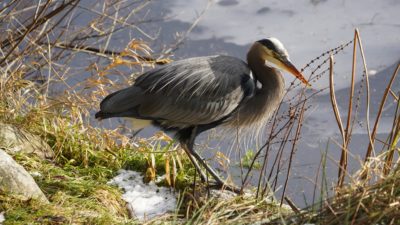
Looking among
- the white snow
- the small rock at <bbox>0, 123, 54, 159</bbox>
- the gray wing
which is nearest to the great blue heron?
the gray wing

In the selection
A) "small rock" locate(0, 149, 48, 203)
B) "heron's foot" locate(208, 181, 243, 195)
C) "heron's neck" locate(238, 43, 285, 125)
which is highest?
"heron's neck" locate(238, 43, 285, 125)

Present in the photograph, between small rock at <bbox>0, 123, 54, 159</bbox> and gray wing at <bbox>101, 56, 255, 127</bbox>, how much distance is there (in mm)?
519

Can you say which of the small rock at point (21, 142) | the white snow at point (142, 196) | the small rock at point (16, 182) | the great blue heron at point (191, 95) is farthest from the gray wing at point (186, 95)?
the small rock at point (16, 182)

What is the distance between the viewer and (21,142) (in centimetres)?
394

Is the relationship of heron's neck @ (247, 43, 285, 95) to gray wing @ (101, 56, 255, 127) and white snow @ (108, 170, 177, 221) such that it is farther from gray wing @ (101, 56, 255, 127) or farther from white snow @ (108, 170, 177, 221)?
white snow @ (108, 170, 177, 221)

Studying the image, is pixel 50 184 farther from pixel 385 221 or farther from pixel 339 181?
pixel 385 221

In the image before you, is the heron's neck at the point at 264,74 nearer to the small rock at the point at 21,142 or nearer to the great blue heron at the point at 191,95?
the great blue heron at the point at 191,95

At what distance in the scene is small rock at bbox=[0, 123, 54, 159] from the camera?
3842 millimetres

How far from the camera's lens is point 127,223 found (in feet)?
9.29

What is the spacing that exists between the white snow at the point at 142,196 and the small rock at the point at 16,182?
26.4 inches

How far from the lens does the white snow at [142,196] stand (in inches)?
143

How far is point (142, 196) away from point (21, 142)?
83cm

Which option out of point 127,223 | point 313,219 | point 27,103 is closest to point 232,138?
point 27,103

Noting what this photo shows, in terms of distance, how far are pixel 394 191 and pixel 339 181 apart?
0.40 metres
